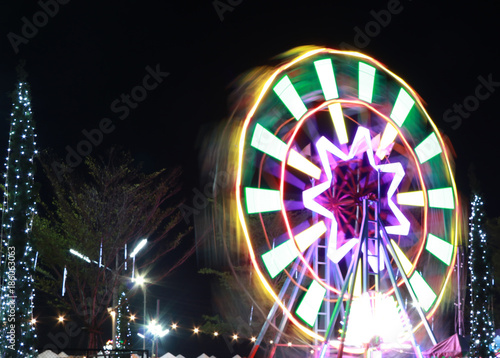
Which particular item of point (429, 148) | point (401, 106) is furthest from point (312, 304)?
point (401, 106)

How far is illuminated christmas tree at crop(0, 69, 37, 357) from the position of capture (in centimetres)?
1138

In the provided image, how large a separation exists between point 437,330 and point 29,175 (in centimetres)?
2376

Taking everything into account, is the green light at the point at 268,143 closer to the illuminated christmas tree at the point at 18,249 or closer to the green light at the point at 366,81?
the green light at the point at 366,81

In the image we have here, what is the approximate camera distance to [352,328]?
1227cm

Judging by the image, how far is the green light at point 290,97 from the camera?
41.8ft

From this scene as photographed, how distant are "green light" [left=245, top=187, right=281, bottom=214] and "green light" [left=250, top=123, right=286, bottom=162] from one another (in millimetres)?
787

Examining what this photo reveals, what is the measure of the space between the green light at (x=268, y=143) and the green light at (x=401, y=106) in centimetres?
344

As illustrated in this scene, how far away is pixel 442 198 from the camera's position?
48.5ft

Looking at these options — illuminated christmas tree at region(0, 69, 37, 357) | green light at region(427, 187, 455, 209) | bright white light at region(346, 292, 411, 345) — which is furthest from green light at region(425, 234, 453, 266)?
illuminated christmas tree at region(0, 69, 37, 357)

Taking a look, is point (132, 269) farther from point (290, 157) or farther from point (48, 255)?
point (290, 157)

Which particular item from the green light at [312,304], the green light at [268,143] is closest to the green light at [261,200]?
the green light at [268,143]

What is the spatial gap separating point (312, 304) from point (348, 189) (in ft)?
8.88

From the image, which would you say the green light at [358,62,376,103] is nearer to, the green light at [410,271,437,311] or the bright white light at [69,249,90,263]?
the green light at [410,271,437,311]

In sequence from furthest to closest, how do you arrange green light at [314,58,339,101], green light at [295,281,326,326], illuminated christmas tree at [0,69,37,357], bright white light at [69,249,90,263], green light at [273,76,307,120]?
bright white light at [69,249,90,263], green light at [314,58,339,101], green light at [295,281,326,326], green light at [273,76,307,120], illuminated christmas tree at [0,69,37,357]
